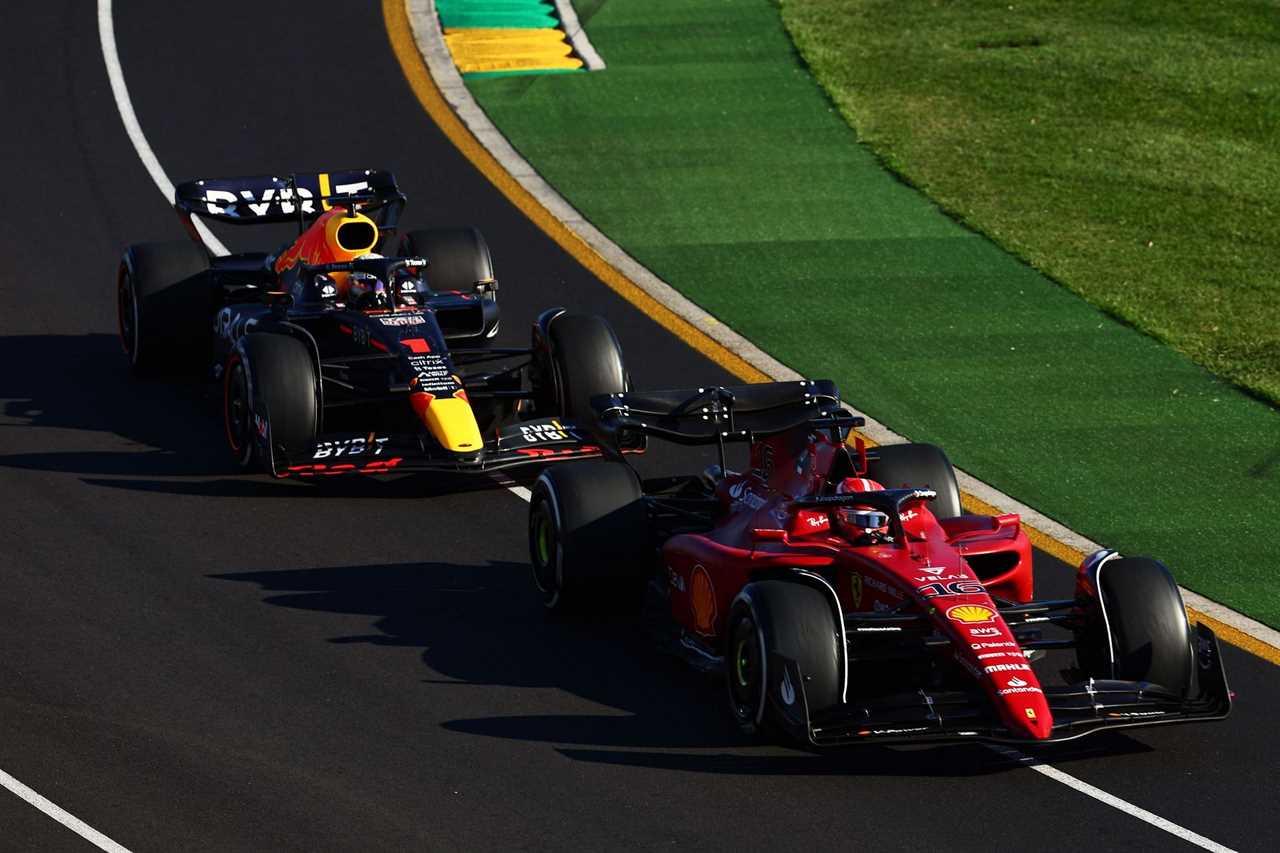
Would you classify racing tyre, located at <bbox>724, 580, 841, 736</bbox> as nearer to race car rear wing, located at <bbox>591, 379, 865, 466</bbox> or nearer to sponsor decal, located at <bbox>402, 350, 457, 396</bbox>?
race car rear wing, located at <bbox>591, 379, 865, 466</bbox>

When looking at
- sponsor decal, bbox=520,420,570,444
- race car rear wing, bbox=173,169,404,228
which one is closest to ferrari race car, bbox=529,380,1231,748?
sponsor decal, bbox=520,420,570,444

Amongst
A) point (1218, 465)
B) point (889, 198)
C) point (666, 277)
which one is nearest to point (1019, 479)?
point (1218, 465)

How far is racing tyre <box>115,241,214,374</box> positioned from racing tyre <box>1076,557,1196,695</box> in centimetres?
859

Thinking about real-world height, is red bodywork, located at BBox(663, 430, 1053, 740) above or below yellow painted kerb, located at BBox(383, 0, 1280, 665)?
below

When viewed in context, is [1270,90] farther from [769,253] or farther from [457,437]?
[457,437]

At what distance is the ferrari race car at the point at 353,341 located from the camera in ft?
51.1

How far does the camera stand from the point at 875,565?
12.1m

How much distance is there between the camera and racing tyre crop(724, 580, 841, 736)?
450 inches

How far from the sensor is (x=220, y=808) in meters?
11.2

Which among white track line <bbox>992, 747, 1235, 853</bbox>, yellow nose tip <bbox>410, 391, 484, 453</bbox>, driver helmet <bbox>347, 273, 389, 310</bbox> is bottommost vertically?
white track line <bbox>992, 747, 1235, 853</bbox>

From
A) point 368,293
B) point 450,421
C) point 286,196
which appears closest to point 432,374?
point 450,421

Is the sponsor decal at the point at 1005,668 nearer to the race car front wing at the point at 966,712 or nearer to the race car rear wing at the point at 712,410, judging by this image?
the race car front wing at the point at 966,712

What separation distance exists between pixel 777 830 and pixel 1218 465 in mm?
6813

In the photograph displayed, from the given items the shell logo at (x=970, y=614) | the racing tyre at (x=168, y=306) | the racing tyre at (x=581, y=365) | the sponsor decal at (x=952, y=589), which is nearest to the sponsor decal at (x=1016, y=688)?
the shell logo at (x=970, y=614)
